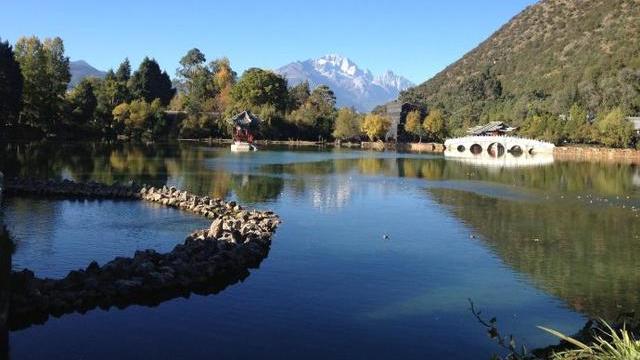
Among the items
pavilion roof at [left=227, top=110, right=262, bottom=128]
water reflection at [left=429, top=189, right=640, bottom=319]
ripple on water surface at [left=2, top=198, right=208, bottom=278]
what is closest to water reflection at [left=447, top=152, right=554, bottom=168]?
pavilion roof at [left=227, top=110, right=262, bottom=128]

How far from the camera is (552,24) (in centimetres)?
16912

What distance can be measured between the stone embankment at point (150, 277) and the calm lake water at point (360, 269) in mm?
442

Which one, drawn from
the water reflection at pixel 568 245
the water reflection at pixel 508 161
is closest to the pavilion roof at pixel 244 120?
the water reflection at pixel 508 161

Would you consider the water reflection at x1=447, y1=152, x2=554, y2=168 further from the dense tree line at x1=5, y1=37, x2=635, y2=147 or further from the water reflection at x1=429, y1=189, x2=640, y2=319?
the water reflection at x1=429, y1=189, x2=640, y2=319

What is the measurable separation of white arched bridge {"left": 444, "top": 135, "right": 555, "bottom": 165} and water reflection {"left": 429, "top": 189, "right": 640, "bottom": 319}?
47782 millimetres

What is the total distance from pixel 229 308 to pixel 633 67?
108 metres

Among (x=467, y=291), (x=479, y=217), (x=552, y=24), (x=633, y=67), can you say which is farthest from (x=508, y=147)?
(x=552, y=24)

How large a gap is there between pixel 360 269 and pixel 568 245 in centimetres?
805

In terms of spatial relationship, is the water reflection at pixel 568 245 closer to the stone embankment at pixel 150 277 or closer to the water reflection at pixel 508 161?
the stone embankment at pixel 150 277

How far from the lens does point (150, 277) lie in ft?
46.6

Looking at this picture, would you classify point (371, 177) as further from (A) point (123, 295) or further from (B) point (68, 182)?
(A) point (123, 295)

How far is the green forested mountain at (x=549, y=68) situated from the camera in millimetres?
104438

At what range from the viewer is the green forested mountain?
343ft

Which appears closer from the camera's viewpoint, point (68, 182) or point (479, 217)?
point (479, 217)
